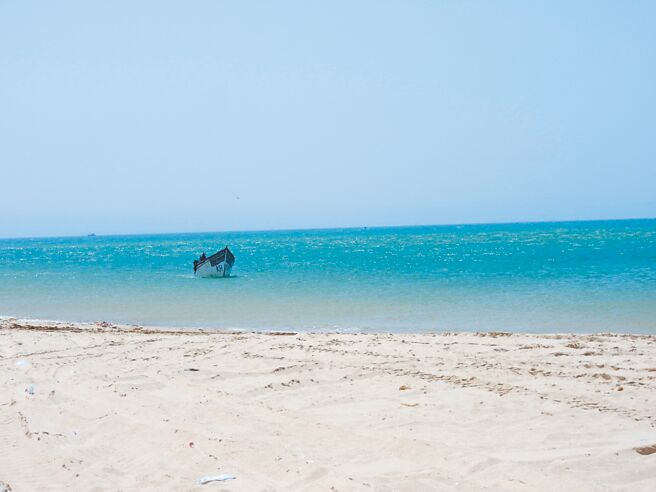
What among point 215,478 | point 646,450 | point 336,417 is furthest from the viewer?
point 336,417

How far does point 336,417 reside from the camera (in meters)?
7.59

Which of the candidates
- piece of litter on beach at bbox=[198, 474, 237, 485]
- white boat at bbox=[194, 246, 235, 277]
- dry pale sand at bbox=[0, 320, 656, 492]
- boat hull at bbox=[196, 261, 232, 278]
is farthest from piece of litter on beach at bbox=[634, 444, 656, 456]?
boat hull at bbox=[196, 261, 232, 278]

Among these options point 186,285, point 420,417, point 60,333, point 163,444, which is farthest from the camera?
point 186,285

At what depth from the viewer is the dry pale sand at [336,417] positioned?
19.1 feet

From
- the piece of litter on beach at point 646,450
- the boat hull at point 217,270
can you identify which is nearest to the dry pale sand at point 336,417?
the piece of litter on beach at point 646,450

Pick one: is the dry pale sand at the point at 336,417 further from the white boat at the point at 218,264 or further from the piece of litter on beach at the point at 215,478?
the white boat at the point at 218,264

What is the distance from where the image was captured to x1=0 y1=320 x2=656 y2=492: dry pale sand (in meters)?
5.84

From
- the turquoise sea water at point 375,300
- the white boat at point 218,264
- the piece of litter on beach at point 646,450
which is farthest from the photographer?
the white boat at point 218,264

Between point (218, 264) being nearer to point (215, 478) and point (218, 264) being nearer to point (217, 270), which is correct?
point (217, 270)

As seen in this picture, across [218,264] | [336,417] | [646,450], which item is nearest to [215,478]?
[336,417]

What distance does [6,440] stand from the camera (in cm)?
709

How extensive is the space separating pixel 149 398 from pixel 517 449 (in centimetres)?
498

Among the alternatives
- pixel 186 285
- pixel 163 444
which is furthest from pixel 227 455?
pixel 186 285

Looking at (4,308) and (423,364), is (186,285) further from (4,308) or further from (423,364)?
(423,364)
